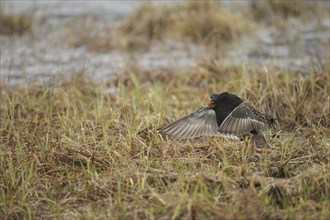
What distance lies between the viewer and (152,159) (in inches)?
Result: 201

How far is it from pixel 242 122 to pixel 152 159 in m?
0.73

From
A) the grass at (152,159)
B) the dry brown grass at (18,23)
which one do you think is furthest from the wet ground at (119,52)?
the grass at (152,159)

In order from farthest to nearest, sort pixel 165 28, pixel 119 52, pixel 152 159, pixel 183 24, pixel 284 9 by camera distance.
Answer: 1. pixel 284 9
2. pixel 165 28
3. pixel 183 24
4. pixel 119 52
5. pixel 152 159

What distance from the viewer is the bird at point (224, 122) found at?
5.25 m

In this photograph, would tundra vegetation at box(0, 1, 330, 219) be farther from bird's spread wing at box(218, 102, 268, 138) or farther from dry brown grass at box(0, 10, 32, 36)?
dry brown grass at box(0, 10, 32, 36)

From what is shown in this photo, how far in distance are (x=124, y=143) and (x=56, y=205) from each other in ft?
3.35

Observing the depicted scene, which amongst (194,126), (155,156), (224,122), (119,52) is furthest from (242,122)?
(119,52)

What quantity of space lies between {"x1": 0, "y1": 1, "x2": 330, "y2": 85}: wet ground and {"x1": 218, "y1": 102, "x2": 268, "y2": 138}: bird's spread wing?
2.37 meters

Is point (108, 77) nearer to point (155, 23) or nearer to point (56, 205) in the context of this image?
point (155, 23)

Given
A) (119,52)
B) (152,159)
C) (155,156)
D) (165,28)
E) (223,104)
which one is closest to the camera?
(152,159)

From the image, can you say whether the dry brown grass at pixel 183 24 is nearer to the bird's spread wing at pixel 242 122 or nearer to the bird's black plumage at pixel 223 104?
the bird's black plumage at pixel 223 104

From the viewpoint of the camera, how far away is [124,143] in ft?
17.6

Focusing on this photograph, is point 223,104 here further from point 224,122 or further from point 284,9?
point 284,9

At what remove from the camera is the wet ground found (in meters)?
8.57
